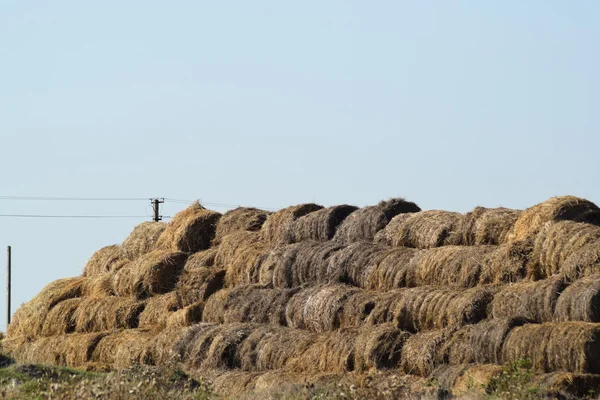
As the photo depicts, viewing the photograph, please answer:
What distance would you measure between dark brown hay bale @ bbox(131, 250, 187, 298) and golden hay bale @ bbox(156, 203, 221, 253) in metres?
0.53

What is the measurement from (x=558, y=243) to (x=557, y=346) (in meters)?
2.54

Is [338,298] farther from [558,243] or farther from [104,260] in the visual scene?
[104,260]

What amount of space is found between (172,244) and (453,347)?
37.7 feet

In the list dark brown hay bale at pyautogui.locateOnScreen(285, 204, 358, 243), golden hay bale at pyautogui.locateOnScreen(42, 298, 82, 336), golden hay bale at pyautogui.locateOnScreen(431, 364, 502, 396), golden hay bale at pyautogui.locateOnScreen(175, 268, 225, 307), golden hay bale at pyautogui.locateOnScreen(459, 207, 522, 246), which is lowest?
golden hay bale at pyautogui.locateOnScreen(431, 364, 502, 396)

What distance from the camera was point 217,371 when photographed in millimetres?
23625

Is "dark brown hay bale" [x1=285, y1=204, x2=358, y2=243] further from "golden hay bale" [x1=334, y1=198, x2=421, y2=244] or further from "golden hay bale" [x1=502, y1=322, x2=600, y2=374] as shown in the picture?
"golden hay bale" [x1=502, y1=322, x2=600, y2=374]

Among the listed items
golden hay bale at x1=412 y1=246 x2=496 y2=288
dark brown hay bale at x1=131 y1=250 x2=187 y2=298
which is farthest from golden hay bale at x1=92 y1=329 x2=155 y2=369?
golden hay bale at x1=412 y1=246 x2=496 y2=288

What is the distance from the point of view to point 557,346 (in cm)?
1756

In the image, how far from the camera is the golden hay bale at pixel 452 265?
68.3ft

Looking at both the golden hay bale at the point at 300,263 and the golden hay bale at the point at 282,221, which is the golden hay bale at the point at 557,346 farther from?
the golden hay bale at the point at 282,221

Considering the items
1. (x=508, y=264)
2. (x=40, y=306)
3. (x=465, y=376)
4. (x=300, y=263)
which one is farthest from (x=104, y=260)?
(x=465, y=376)

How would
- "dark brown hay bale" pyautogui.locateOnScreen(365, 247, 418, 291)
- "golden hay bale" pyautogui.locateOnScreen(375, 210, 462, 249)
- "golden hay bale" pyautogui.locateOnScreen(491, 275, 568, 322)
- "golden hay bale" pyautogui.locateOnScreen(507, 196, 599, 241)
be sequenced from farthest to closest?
"golden hay bale" pyautogui.locateOnScreen(375, 210, 462, 249) → "dark brown hay bale" pyautogui.locateOnScreen(365, 247, 418, 291) → "golden hay bale" pyautogui.locateOnScreen(507, 196, 599, 241) → "golden hay bale" pyautogui.locateOnScreen(491, 275, 568, 322)

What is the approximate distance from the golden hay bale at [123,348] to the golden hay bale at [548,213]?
8713 mm

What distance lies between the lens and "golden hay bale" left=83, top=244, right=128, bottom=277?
103 feet
